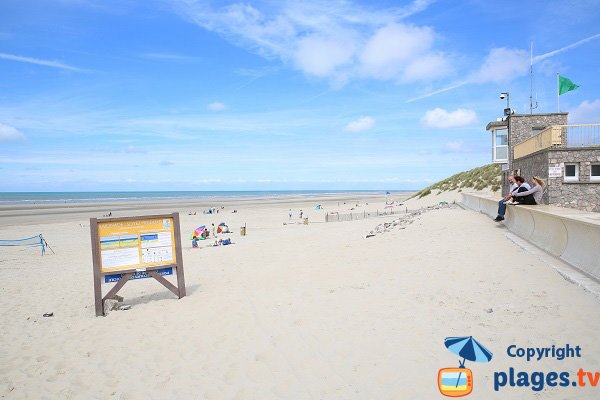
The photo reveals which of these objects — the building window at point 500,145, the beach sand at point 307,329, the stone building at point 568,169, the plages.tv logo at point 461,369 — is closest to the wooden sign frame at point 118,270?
the beach sand at point 307,329

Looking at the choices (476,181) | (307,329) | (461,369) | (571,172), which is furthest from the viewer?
(476,181)

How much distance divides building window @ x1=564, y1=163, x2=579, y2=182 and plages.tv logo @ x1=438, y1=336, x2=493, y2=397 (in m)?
16.9

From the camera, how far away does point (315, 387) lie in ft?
14.8

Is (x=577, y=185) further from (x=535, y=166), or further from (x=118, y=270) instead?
(x=118, y=270)

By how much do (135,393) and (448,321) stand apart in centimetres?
430

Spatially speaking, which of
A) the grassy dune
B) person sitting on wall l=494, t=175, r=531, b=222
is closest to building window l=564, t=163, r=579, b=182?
person sitting on wall l=494, t=175, r=531, b=222

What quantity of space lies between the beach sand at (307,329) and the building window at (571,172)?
10.2 metres

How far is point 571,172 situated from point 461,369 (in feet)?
59.0

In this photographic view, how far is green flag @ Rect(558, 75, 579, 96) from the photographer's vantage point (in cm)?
2286

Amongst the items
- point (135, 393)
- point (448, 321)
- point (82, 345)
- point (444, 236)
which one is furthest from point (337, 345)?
point (444, 236)

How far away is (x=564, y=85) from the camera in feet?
75.5

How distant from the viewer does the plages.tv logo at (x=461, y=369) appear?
4234 mm

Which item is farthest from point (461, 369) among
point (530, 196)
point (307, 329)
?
point (530, 196)

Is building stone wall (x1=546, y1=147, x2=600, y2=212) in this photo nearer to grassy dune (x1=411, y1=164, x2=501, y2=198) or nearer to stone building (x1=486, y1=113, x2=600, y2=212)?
stone building (x1=486, y1=113, x2=600, y2=212)
